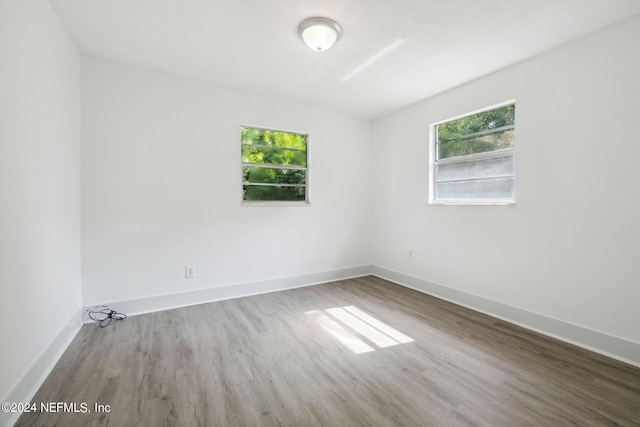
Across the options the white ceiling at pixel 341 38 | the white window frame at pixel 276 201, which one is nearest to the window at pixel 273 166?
the white window frame at pixel 276 201

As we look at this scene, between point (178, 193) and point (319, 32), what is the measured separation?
222 cm

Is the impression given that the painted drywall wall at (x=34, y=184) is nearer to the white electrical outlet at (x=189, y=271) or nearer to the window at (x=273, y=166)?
the white electrical outlet at (x=189, y=271)

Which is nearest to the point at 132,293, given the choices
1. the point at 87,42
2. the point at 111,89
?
the point at 111,89

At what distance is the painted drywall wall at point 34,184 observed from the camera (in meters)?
1.48

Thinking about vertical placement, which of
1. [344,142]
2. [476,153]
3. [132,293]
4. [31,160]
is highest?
[344,142]

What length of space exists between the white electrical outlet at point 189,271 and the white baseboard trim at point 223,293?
0.18 meters

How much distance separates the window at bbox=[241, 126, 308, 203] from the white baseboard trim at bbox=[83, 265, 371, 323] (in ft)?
3.68

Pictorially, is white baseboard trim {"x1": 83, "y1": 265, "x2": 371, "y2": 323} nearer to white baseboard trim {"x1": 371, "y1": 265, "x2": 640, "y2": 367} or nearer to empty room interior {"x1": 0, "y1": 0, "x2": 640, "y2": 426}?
empty room interior {"x1": 0, "y1": 0, "x2": 640, "y2": 426}

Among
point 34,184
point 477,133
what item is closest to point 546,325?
point 477,133

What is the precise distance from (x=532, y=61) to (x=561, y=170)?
3.53 feet

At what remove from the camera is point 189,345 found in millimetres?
2314

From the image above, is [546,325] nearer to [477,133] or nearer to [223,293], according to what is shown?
[477,133]

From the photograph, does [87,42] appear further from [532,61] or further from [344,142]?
[532,61]

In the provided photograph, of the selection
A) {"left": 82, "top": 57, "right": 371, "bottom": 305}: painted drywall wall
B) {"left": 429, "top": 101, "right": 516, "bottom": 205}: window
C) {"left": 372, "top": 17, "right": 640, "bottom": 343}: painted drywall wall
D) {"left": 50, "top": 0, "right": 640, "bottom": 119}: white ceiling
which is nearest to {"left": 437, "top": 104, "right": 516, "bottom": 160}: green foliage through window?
{"left": 429, "top": 101, "right": 516, "bottom": 205}: window
